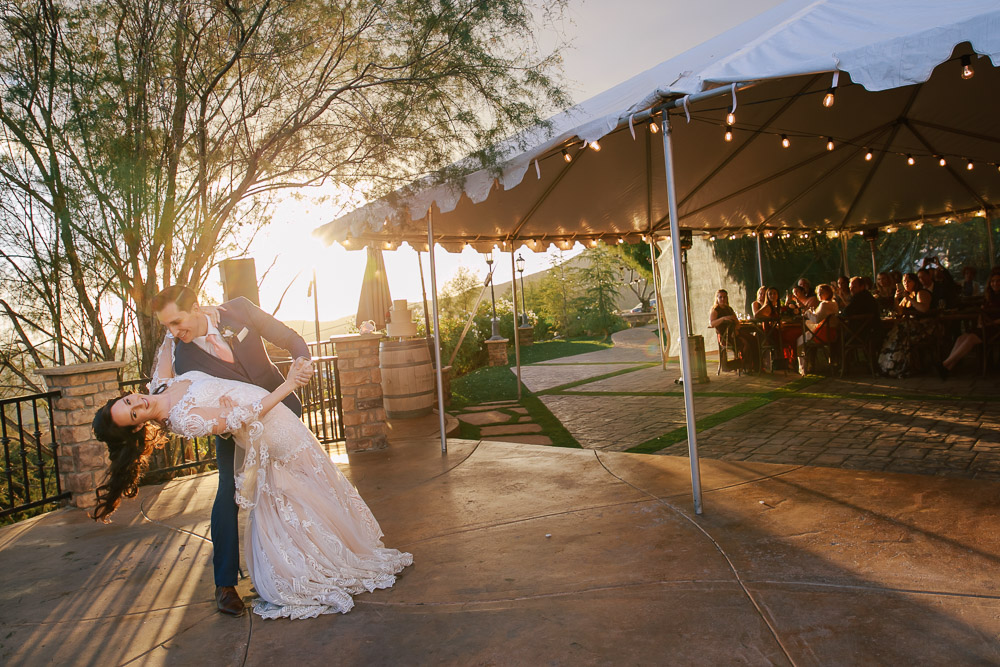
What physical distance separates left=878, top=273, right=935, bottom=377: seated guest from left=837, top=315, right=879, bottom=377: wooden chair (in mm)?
130

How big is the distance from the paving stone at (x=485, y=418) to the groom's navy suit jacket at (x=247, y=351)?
4.86 metres

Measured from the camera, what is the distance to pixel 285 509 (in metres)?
3.02

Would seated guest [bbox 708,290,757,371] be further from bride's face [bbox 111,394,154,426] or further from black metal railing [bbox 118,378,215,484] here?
bride's face [bbox 111,394,154,426]

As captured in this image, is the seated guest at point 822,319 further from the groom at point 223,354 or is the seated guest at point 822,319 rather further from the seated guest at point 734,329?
the groom at point 223,354

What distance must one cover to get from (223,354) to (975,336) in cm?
847

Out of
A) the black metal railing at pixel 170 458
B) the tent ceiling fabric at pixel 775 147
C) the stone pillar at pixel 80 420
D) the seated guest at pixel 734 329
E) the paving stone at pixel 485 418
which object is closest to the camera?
the tent ceiling fabric at pixel 775 147

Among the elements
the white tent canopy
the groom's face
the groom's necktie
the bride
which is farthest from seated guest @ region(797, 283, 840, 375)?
the groom's face

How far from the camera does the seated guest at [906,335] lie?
320 inches

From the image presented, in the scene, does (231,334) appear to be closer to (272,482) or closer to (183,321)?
(183,321)

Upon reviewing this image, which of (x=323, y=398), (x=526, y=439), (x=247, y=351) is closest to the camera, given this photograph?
(x=247, y=351)

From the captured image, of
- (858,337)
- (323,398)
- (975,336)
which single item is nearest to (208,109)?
(323,398)

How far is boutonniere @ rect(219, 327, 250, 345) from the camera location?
Answer: 3084 millimetres

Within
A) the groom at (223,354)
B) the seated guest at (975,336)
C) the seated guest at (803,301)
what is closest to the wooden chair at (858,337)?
the seated guest at (803,301)

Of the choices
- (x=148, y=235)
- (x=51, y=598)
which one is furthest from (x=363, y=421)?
(x=51, y=598)
